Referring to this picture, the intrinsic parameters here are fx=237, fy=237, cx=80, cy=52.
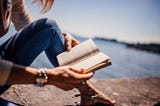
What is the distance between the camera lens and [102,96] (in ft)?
6.98

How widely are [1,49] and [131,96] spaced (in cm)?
211

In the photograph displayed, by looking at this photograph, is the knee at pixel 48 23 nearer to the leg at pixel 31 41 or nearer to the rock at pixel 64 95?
the leg at pixel 31 41

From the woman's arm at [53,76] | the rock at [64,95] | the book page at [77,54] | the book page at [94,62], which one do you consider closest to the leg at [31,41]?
the book page at [77,54]

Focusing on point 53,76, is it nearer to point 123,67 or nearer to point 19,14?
point 19,14

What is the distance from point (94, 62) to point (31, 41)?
1.73 ft

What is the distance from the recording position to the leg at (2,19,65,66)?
5.43 ft

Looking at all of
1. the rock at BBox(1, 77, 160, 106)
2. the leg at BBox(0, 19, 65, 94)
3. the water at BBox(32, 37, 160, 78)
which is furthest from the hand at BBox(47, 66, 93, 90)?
the rock at BBox(1, 77, 160, 106)

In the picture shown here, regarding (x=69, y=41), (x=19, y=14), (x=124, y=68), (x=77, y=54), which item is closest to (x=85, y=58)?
(x=77, y=54)

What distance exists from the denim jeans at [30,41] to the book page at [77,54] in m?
0.16

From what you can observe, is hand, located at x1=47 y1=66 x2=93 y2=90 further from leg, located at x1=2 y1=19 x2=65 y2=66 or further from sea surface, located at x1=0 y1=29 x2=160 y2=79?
sea surface, located at x1=0 y1=29 x2=160 y2=79

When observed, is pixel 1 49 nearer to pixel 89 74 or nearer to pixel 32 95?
pixel 89 74

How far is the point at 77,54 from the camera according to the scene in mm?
1643

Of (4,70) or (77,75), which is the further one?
(77,75)

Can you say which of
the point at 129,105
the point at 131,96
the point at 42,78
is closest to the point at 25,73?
the point at 42,78
